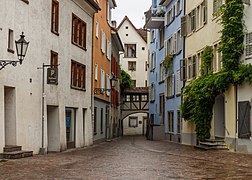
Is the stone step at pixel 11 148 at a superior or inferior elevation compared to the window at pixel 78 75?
inferior

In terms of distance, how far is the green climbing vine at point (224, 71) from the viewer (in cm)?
2355

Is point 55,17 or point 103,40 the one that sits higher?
point 103,40

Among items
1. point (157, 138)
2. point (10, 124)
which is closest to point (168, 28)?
point (157, 138)

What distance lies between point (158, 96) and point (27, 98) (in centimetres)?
Result: 2672

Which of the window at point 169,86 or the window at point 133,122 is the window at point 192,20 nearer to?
the window at point 169,86

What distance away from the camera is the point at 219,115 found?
1105 inches

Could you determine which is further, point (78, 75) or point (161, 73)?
point (161, 73)

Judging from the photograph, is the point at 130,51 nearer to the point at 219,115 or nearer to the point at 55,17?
the point at 219,115

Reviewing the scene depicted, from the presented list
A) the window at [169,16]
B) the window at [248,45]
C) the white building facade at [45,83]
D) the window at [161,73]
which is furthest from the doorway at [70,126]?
the window at [161,73]

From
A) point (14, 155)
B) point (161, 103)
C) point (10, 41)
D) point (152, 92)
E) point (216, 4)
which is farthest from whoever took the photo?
point (152, 92)

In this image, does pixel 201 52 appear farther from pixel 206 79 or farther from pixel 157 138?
pixel 157 138

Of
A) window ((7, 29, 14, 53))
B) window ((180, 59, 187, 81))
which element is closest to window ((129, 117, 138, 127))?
window ((180, 59, 187, 81))

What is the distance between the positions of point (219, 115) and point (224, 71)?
4293mm

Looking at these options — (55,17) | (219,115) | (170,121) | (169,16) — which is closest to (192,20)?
(219,115)
